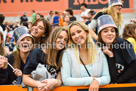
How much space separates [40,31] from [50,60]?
2.59ft

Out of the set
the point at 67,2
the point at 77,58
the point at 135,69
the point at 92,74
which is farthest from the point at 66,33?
the point at 67,2

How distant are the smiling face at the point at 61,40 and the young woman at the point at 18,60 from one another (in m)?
0.61

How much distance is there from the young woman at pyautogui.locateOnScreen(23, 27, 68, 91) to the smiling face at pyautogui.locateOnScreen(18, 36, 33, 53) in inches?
19.2

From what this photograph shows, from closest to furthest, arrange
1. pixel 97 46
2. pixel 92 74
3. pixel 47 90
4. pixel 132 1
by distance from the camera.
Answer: pixel 47 90 < pixel 92 74 < pixel 97 46 < pixel 132 1

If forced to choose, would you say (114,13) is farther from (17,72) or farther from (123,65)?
(17,72)

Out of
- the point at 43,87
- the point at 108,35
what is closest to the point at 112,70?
the point at 108,35

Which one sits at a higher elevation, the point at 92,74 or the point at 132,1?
the point at 132,1

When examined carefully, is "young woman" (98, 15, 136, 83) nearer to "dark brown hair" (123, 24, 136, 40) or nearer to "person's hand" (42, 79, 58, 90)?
"person's hand" (42, 79, 58, 90)

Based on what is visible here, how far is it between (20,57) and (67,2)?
407 inches

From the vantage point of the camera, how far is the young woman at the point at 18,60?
8.38ft

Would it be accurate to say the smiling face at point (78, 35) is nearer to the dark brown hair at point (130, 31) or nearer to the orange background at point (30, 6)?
the dark brown hair at point (130, 31)

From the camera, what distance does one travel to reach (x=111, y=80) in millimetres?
2293

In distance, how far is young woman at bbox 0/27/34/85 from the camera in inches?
101

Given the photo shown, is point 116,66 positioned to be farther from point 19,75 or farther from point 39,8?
point 39,8
